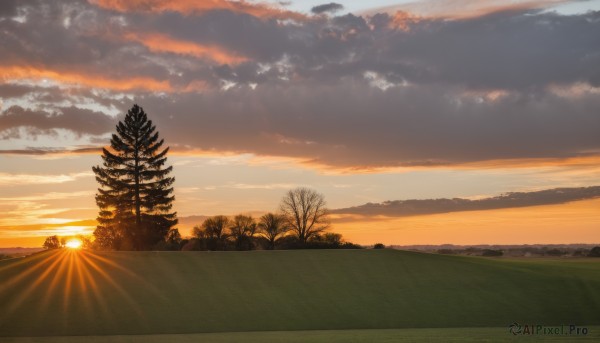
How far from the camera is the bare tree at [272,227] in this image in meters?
97.2

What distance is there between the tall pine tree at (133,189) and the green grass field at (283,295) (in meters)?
18.1

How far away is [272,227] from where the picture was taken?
98.2 meters

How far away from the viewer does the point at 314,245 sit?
279 feet

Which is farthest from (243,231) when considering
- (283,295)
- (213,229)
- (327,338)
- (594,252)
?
(327,338)

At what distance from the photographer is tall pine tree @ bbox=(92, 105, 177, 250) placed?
269 ft

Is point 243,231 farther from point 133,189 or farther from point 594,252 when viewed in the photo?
point 594,252

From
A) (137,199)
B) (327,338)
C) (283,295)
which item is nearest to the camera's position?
(327,338)

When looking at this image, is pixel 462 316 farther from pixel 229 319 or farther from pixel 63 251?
pixel 63 251

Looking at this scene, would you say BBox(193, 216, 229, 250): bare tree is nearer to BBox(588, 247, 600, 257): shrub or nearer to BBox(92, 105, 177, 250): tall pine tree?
BBox(92, 105, 177, 250): tall pine tree

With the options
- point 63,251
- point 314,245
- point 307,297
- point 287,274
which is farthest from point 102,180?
point 307,297

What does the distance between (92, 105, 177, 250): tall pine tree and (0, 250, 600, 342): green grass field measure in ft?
59.5

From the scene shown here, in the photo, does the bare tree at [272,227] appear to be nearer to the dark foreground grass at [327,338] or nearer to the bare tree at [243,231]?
the bare tree at [243,231]

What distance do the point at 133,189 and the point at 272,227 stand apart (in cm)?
2347

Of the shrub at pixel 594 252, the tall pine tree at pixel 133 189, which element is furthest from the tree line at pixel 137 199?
the shrub at pixel 594 252
